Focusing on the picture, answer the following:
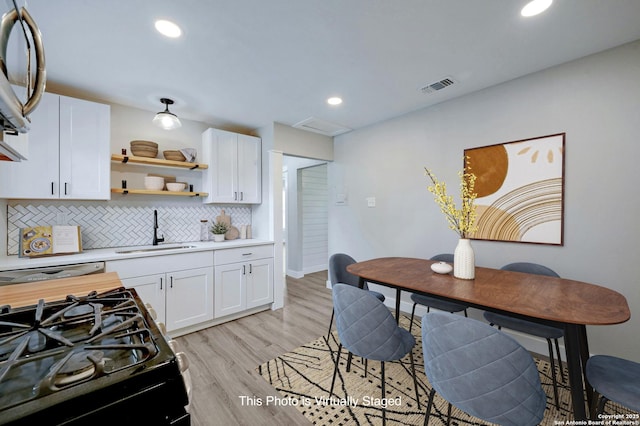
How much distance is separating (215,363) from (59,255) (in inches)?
68.6

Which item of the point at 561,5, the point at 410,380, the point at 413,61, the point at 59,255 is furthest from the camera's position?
the point at 59,255

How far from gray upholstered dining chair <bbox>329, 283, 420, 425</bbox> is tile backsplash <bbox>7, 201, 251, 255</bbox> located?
8.63 ft

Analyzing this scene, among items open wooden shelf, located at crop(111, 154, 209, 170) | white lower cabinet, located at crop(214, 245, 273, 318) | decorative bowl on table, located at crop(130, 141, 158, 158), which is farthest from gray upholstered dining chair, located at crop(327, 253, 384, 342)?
decorative bowl on table, located at crop(130, 141, 158, 158)

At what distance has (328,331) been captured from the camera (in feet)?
9.45

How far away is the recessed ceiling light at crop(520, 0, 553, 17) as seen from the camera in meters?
1.61

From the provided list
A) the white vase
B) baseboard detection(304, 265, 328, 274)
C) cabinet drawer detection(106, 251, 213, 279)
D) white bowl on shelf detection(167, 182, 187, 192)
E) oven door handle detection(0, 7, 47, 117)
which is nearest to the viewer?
oven door handle detection(0, 7, 47, 117)

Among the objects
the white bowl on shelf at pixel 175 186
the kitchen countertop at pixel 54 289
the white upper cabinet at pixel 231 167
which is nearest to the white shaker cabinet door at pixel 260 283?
the white upper cabinet at pixel 231 167

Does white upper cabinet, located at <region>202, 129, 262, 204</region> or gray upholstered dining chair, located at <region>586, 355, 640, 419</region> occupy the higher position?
white upper cabinet, located at <region>202, 129, 262, 204</region>

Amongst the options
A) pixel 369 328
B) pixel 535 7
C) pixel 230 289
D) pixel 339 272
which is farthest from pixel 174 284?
pixel 535 7

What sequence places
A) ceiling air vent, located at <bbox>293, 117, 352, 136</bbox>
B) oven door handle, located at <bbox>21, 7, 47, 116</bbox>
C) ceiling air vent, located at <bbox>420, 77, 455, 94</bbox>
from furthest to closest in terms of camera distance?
ceiling air vent, located at <bbox>293, 117, 352, 136</bbox> < ceiling air vent, located at <bbox>420, 77, 455, 94</bbox> < oven door handle, located at <bbox>21, 7, 47, 116</bbox>

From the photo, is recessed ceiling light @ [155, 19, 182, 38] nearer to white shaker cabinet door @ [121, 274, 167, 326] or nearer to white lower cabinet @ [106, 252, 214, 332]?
white lower cabinet @ [106, 252, 214, 332]

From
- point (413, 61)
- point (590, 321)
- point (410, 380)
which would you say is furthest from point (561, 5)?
point (410, 380)

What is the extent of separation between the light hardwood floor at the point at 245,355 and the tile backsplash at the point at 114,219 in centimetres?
131

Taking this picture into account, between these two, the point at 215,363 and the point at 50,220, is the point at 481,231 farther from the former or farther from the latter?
the point at 50,220
